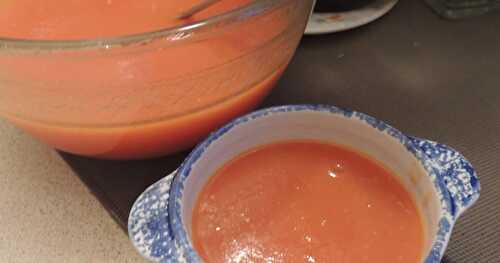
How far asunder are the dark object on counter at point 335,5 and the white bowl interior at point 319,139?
1.17 ft

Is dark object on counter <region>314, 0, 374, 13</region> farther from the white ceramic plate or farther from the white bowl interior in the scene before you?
the white bowl interior

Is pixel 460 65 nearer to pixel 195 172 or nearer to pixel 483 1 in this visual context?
pixel 483 1

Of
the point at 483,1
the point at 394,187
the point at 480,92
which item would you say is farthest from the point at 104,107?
the point at 483,1

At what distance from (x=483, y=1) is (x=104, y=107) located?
0.63 metres

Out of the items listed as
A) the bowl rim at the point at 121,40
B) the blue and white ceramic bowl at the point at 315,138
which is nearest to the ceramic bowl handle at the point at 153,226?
the blue and white ceramic bowl at the point at 315,138

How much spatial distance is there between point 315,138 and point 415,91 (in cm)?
26

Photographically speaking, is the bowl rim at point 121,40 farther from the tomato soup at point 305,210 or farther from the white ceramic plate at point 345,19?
the white ceramic plate at point 345,19

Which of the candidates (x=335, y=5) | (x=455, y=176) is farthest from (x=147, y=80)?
(x=335, y=5)

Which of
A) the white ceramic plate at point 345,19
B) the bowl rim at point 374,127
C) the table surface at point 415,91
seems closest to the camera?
the bowl rim at point 374,127

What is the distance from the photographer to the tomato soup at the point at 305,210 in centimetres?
43

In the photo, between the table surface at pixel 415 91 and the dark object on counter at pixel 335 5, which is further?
the dark object on counter at pixel 335 5

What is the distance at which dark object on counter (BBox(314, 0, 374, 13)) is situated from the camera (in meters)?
0.81

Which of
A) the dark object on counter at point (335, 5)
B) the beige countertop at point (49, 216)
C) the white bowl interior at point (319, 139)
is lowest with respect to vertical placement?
the beige countertop at point (49, 216)

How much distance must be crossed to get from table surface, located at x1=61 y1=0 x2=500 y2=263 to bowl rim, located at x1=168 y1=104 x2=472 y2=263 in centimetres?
14
